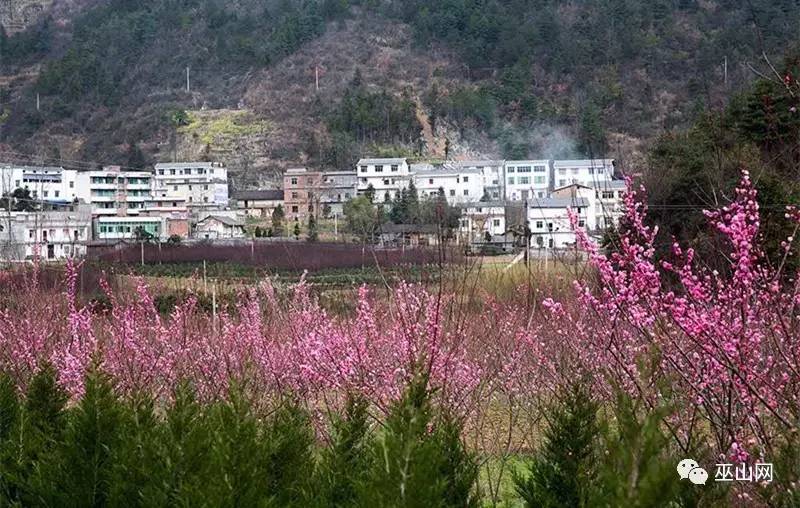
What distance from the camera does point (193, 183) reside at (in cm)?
5084

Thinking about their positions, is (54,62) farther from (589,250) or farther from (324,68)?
(589,250)

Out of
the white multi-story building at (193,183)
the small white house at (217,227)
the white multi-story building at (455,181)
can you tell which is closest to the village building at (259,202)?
the white multi-story building at (193,183)

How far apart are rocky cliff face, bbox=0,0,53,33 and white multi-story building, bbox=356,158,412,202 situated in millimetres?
72498

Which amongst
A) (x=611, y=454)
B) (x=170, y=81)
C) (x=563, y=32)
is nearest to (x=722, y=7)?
(x=563, y=32)

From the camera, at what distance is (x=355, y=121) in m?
62.2

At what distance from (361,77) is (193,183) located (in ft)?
91.8

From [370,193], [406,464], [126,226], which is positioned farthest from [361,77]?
[406,464]

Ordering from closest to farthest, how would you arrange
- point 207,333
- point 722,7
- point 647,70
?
point 207,333 → point 647,70 → point 722,7

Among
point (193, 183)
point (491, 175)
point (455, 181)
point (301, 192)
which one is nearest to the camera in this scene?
point (301, 192)

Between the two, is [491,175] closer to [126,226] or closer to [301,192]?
[301,192]

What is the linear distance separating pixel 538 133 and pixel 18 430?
204 ft

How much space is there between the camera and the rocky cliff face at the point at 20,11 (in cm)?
10438

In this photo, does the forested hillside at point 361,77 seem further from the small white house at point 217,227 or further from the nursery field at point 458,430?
the nursery field at point 458,430

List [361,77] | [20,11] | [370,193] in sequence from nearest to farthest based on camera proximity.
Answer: [370,193], [361,77], [20,11]
